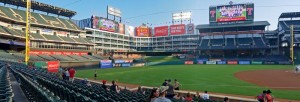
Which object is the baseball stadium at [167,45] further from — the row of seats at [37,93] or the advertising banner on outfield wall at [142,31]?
the row of seats at [37,93]

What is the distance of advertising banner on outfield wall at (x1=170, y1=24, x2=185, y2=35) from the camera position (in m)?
116

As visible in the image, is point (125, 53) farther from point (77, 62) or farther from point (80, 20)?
point (77, 62)

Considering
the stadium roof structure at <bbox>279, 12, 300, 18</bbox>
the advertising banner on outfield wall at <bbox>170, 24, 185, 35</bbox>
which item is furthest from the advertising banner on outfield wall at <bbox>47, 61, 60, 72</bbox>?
the advertising banner on outfield wall at <bbox>170, 24, 185, 35</bbox>

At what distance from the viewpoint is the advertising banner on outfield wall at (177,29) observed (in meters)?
116

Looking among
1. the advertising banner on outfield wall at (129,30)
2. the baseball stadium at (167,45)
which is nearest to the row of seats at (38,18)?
the baseball stadium at (167,45)

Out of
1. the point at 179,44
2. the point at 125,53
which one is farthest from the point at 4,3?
the point at 179,44

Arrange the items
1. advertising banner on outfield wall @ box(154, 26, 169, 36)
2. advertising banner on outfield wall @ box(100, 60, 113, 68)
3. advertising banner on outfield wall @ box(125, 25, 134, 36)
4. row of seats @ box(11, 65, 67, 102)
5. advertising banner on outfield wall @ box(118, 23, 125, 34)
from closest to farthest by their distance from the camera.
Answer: row of seats @ box(11, 65, 67, 102)
advertising banner on outfield wall @ box(100, 60, 113, 68)
advertising banner on outfield wall @ box(118, 23, 125, 34)
advertising banner on outfield wall @ box(154, 26, 169, 36)
advertising banner on outfield wall @ box(125, 25, 134, 36)

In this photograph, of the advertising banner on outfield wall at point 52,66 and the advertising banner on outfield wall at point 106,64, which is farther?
the advertising banner on outfield wall at point 106,64

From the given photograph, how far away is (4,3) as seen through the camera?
58.3 metres

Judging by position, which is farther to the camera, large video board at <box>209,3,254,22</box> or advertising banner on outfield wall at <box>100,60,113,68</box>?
large video board at <box>209,3,254,22</box>

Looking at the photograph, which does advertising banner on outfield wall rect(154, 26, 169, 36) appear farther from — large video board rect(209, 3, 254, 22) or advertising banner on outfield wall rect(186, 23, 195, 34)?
large video board rect(209, 3, 254, 22)

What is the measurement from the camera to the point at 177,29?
4611 inches

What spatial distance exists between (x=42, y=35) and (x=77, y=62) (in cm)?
1227

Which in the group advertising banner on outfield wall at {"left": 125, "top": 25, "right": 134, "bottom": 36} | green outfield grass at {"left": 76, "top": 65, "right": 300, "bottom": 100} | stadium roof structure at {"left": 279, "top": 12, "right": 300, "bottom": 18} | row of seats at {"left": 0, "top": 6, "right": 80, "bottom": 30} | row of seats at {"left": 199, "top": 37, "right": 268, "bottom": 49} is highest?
stadium roof structure at {"left": 279, "top": 12, "right": 300, "bottom": 18}
